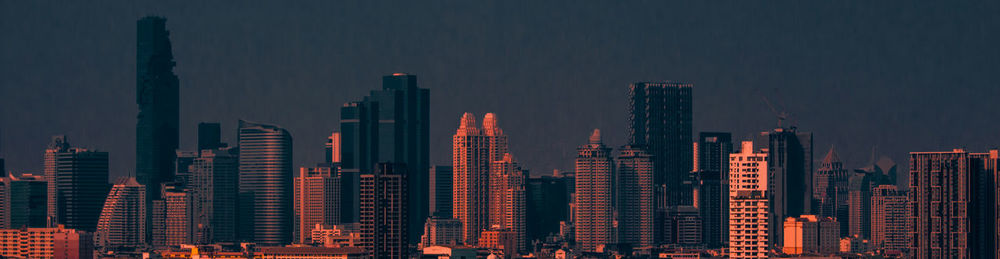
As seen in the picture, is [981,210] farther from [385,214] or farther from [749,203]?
[385,214]

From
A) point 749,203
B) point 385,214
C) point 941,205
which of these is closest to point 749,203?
point 749,203

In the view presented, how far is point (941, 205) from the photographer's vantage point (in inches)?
6831

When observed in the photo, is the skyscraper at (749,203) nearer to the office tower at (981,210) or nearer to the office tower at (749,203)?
the office tower at (749,203)

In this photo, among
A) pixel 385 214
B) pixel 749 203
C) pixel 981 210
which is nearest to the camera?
pixel 749 203

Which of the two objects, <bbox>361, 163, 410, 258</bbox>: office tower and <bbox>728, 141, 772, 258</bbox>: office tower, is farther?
<bbox>361, 163, 410, 258</bbox>: office tower

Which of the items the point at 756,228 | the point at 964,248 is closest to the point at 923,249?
the point at 964,248

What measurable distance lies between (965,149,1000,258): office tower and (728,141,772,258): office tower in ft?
111

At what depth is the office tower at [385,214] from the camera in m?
191

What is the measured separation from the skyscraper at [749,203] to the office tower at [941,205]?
3176 cm

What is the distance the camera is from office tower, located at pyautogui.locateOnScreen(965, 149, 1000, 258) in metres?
173

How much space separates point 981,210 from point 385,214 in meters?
57.3

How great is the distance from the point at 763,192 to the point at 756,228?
9.24ft

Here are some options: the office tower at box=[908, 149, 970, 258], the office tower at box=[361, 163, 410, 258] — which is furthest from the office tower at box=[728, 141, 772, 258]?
the office tower at box=[361, 163, 410, 258]

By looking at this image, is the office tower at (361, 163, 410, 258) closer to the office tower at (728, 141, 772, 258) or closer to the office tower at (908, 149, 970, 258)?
the office tower at (908, 149, 970, 258)
